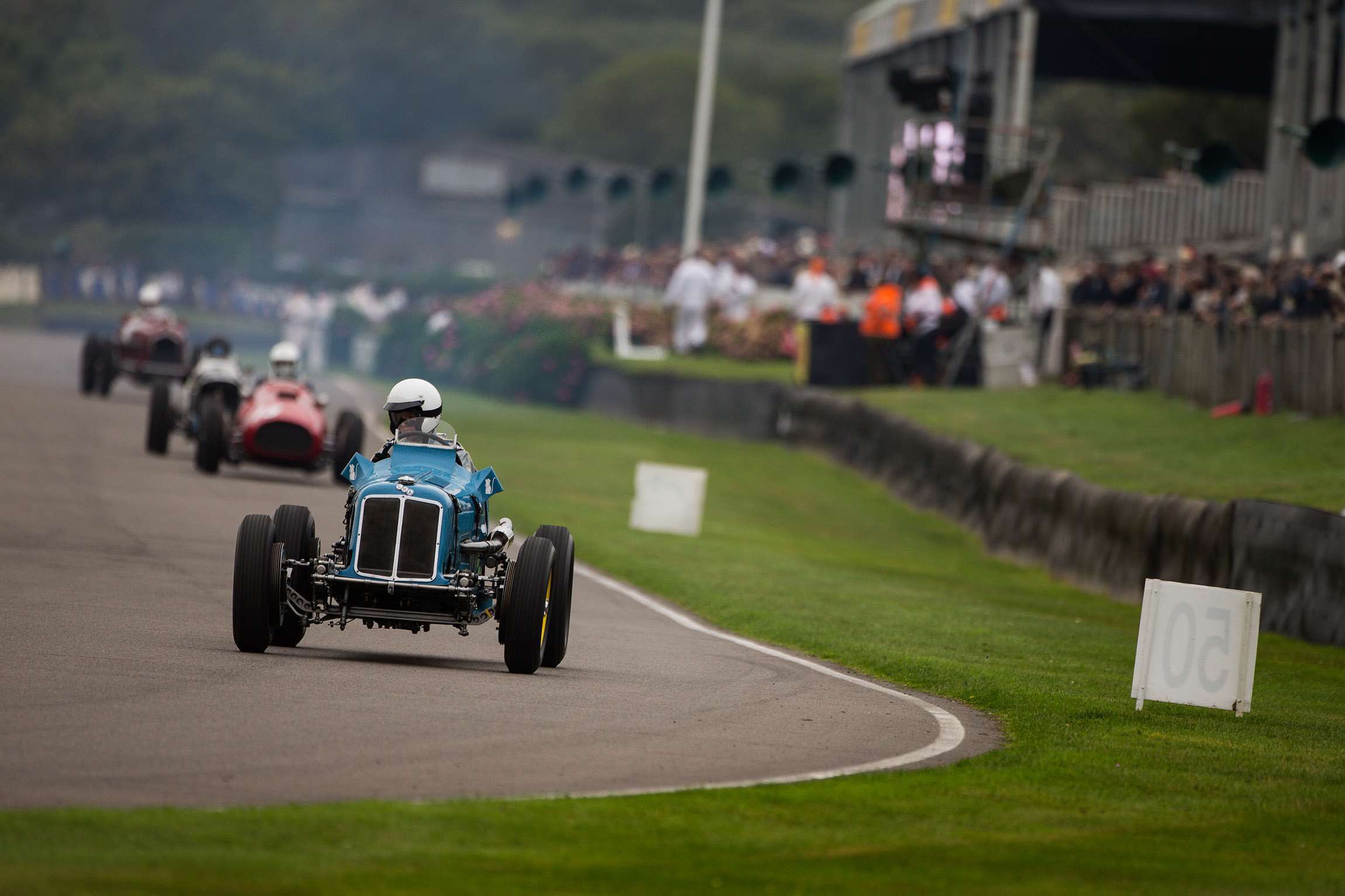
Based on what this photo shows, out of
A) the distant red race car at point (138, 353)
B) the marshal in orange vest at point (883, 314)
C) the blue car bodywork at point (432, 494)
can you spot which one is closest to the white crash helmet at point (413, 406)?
the blue car bodywork at point (432, 494)

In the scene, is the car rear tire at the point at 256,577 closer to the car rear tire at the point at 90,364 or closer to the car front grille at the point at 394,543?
the car front grille at the point at 394,543

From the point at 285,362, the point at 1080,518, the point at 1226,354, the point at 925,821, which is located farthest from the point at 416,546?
the point at 1226,354

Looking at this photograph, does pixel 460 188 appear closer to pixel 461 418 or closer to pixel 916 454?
pixel 461 418

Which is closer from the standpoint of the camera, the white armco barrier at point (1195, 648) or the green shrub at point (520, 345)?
the white armco barrier at point (1195, 648)

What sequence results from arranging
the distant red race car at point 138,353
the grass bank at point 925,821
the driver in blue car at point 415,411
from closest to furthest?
the grass bank at point 925,821 < the driver in blue car at point 415,411 < the distant red race car at point 138,353

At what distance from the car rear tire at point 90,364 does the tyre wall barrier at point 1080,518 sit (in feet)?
35.8

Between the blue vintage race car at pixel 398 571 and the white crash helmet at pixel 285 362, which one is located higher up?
the white crash helmet at pixel 285 362

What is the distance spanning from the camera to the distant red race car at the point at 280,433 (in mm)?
24109

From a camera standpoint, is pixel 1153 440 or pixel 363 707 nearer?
pixel 363 707

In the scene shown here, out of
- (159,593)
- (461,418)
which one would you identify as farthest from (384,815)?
(461,418)

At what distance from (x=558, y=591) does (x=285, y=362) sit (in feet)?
41.3

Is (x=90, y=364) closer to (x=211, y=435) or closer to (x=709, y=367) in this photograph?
(x=211, y=435)

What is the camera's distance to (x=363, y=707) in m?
10.7

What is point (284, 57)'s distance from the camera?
131500mm
